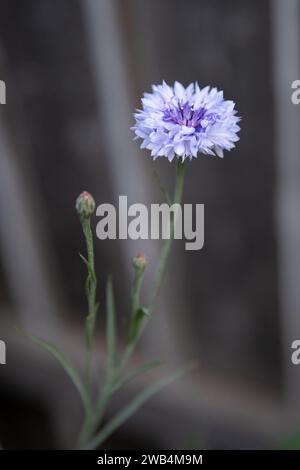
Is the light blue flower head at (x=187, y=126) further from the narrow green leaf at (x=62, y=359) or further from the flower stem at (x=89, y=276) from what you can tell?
the narrow green leaf at (x=62, y=359)

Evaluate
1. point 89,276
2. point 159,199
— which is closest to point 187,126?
point 89,276

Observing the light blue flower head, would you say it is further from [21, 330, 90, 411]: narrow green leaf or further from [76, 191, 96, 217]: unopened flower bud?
[21, 330, 90, 411]: narrow green leaf

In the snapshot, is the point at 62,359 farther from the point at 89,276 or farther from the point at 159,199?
the point at 159,199

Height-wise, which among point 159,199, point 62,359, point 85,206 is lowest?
point 62,359

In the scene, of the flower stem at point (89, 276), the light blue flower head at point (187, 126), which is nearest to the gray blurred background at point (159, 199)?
the light blue flower head at point (187, 126)

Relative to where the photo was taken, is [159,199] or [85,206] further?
[159,199]

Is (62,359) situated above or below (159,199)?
below
